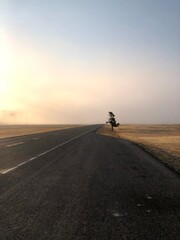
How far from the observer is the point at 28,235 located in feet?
15.7

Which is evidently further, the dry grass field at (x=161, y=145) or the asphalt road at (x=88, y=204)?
the dry grass field at (x=161, y=145)

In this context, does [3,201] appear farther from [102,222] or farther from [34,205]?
[102,222]

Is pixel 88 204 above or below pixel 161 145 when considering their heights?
below

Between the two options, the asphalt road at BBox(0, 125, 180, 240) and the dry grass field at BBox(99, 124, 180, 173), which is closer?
the asphalt road at BBox(0, 125, 180, 240)

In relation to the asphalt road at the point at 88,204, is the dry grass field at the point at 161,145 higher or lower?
higher

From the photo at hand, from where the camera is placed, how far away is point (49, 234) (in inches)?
190

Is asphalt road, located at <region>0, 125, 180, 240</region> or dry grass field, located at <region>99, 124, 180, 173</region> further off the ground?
dry grass field, located at <region>99, 124, 180, 173</region>

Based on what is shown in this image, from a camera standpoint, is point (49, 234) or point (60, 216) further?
point (60, 216)

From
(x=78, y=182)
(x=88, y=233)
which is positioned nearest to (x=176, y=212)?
(x=88, y=233)

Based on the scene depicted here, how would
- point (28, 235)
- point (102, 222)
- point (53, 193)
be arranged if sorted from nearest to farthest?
1. point (28, 235)
2. point (102, 222)
3. point (53, 193)

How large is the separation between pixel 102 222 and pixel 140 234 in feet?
2.74

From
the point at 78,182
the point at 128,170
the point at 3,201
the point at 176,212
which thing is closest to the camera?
the point at 176,212

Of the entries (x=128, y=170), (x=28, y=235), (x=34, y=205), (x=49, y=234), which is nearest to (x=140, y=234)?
(x=49, y=234)

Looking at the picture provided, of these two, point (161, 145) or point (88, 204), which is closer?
point (88, 204)
